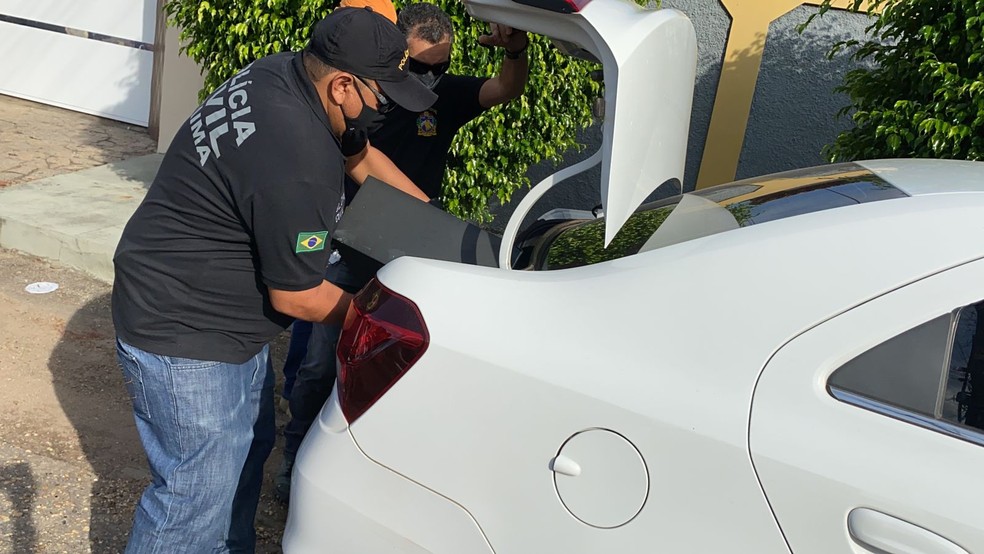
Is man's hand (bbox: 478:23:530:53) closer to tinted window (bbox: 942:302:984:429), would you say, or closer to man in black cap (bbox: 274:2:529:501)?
man in black cap (bbox: 274:2:529:501)

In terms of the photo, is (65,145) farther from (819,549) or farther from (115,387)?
(819,549)

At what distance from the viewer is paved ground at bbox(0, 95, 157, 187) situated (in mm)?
6478

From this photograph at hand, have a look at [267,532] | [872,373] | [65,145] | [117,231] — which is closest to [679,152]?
[872,373]

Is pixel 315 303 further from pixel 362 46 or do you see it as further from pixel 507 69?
pixel 507 69

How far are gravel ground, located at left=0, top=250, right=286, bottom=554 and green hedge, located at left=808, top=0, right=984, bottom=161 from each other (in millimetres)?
2621

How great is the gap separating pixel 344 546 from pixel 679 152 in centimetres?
126

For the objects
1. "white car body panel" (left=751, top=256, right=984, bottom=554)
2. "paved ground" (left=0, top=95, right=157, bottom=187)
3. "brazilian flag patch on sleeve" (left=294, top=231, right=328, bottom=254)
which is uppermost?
"white car body panel" (left=751, top=256, right=984, bottom=554)

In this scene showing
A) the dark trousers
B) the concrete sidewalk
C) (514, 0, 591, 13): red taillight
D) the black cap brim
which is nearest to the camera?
(514, 0, 591, 13): red taillight

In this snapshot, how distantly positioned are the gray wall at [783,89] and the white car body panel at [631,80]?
283 cm

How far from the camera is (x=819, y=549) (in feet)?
4.96

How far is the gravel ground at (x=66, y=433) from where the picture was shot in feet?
9.88

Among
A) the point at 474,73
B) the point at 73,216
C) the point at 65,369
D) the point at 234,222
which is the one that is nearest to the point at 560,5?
the point at 234,222

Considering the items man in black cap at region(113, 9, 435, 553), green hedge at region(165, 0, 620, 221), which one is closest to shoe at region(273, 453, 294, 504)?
man in black cap at region(113, 9, 435, 553)

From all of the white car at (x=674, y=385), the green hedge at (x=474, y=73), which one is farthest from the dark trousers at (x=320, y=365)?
the green hedge at (x=474, y=73)
